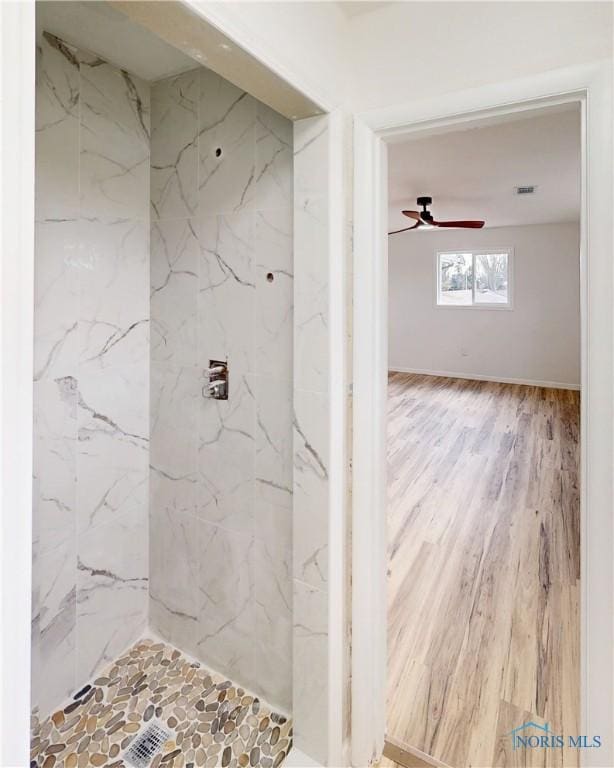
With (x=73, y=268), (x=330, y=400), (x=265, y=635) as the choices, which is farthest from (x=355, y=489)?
(x=73, y=268)

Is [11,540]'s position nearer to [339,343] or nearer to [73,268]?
[339,343]

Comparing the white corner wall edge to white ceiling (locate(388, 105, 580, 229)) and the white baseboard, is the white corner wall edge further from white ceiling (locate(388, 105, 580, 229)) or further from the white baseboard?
the white baseboard

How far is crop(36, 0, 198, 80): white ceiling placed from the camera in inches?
58.6

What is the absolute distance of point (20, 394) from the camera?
2.14 feet

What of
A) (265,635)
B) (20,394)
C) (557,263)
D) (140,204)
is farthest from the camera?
(557,263)

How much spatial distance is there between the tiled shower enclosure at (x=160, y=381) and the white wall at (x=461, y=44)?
331mm

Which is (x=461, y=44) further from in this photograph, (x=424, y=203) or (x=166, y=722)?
(x=424, y=203)

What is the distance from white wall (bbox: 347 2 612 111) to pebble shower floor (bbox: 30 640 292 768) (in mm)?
2175

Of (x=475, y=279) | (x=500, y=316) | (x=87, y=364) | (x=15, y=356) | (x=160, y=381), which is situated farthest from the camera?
(x=475, y=279)

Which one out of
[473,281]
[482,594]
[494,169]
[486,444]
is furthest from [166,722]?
[473,281]

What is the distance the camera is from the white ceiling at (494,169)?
10.9 feet

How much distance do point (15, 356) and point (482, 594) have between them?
258 centimetres

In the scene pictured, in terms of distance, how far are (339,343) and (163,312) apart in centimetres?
92

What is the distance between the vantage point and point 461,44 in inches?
51.2
